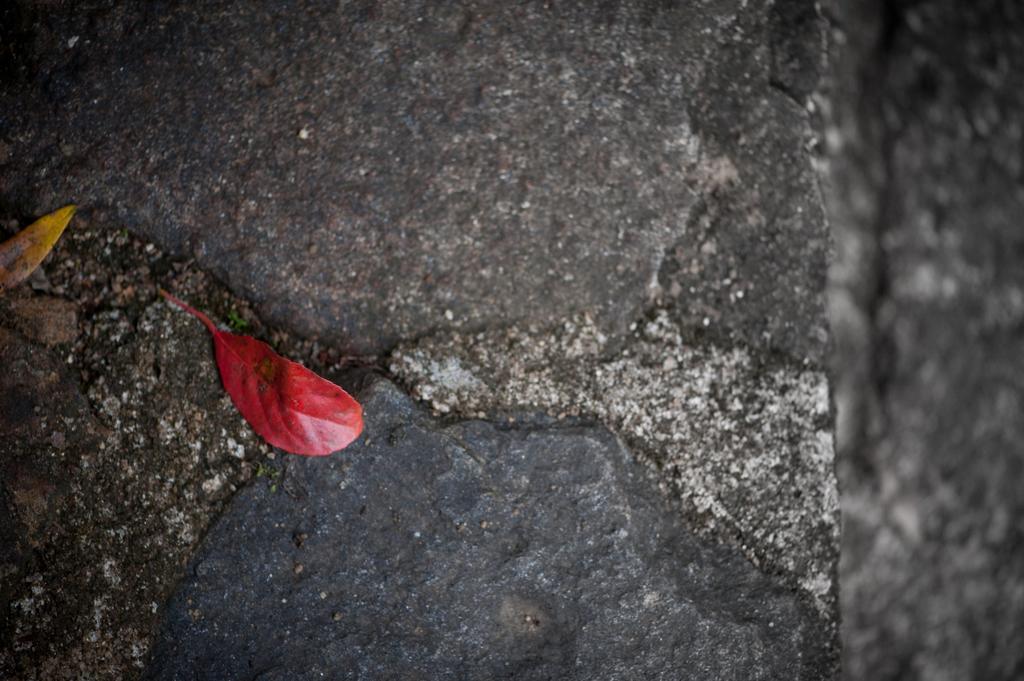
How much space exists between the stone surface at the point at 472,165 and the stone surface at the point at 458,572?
22 cm

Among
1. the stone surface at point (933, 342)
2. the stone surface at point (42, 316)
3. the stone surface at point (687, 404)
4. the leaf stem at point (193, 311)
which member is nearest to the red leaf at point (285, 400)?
the leaf stem at point (193, 311)

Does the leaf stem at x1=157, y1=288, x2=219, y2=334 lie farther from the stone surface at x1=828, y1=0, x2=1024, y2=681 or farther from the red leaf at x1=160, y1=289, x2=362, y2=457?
the stone surface at x1=828, y1=0, x2=1024, y2=681

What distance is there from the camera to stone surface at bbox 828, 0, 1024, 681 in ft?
5.06

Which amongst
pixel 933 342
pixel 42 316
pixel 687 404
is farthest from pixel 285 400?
pixel 933 342

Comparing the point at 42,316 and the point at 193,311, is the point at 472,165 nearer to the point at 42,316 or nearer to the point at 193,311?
the point at 193,311

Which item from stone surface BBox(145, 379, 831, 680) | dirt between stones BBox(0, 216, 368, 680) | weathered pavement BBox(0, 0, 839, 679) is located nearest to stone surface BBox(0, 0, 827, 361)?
weathered pavement BBox(0, 0, 839, 679)

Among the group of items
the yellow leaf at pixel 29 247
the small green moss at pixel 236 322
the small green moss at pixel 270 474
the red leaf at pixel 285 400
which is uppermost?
the yellow leaf at pixel 29 247

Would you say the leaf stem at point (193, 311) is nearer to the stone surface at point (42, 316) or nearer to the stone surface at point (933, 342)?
the stone surface at point (42, 316)

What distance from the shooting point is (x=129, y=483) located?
1.32m

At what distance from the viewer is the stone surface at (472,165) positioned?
51.3 inches

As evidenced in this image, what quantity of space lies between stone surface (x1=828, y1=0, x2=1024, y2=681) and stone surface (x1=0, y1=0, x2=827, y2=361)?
26 cm

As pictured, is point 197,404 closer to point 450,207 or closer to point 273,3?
point 450,207

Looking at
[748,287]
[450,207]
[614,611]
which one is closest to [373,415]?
[450,207]

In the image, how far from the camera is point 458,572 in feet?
4.31
